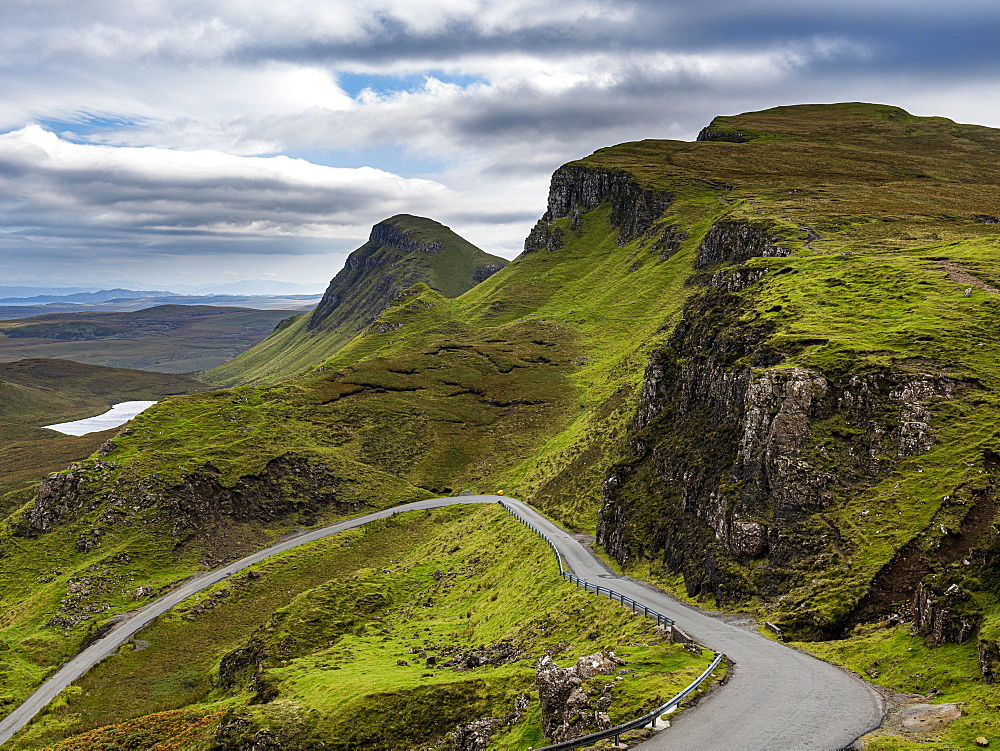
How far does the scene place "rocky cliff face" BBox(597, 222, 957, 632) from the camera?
39.1 metres

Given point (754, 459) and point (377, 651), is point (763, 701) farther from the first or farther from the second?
point (377, 651)

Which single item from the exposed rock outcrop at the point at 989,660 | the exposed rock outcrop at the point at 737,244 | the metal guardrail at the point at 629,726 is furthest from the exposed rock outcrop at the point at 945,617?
the exposed rock outcrop at the point at 737,244

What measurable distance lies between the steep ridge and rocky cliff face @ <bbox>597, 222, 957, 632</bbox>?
0.55ft

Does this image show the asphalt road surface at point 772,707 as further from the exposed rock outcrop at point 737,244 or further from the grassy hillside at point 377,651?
the exposed rock outcrop at point 737,244

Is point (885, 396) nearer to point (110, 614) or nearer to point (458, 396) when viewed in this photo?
point (110, 614)

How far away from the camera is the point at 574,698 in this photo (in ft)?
80.1

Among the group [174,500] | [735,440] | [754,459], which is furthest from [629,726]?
[174,500]

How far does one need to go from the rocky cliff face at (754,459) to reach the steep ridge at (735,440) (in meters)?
0.17

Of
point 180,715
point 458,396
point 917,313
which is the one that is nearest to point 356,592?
point 180,715

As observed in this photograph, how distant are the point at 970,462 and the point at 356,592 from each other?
53.0 metres

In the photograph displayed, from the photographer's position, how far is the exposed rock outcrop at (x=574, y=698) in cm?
2338

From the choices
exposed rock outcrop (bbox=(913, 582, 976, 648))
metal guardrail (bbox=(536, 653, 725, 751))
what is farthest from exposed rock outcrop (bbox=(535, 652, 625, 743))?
exposed rock outcrop (bbox=(913, 582, 976, 648))

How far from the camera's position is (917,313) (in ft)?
171

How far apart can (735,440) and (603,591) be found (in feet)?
52.6
